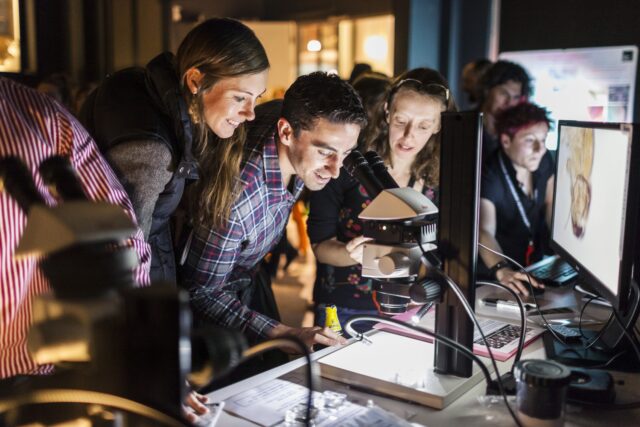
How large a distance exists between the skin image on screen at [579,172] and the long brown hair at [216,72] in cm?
82

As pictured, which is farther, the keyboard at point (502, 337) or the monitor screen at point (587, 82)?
the monitor screen at point (587, 82)

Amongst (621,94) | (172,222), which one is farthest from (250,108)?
(621,94)

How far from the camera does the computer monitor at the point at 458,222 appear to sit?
1224 millimetres

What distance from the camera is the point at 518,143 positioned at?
2.57m

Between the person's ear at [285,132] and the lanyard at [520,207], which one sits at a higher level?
the person's ear at [285,132]

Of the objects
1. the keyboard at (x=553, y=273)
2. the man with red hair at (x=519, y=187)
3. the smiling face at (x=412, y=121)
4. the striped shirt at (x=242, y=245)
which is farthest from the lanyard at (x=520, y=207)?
the striped shirt at (x=242, y=245)

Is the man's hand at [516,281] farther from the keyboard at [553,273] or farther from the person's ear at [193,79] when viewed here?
the person's ear at [193,79]

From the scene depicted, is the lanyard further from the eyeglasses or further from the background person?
the background person

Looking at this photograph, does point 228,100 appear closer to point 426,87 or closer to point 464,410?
point 426,87

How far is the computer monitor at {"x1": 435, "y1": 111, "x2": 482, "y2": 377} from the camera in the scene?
1224 millimetres

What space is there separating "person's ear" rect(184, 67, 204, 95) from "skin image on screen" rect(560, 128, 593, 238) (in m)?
0.95

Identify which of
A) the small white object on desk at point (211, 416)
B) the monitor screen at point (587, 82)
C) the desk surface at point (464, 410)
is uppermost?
the monitor screen at point (587, 82)

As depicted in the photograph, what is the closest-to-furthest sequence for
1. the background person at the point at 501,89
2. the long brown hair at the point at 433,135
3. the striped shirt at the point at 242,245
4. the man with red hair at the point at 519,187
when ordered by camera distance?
the striped shirt at the point at 242,245 → the long brown hair at the point at 433,135 → the man with red hair at the point at 519,187 → the background person at the point at 501,89

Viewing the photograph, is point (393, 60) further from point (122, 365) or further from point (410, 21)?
point (122, 365)
